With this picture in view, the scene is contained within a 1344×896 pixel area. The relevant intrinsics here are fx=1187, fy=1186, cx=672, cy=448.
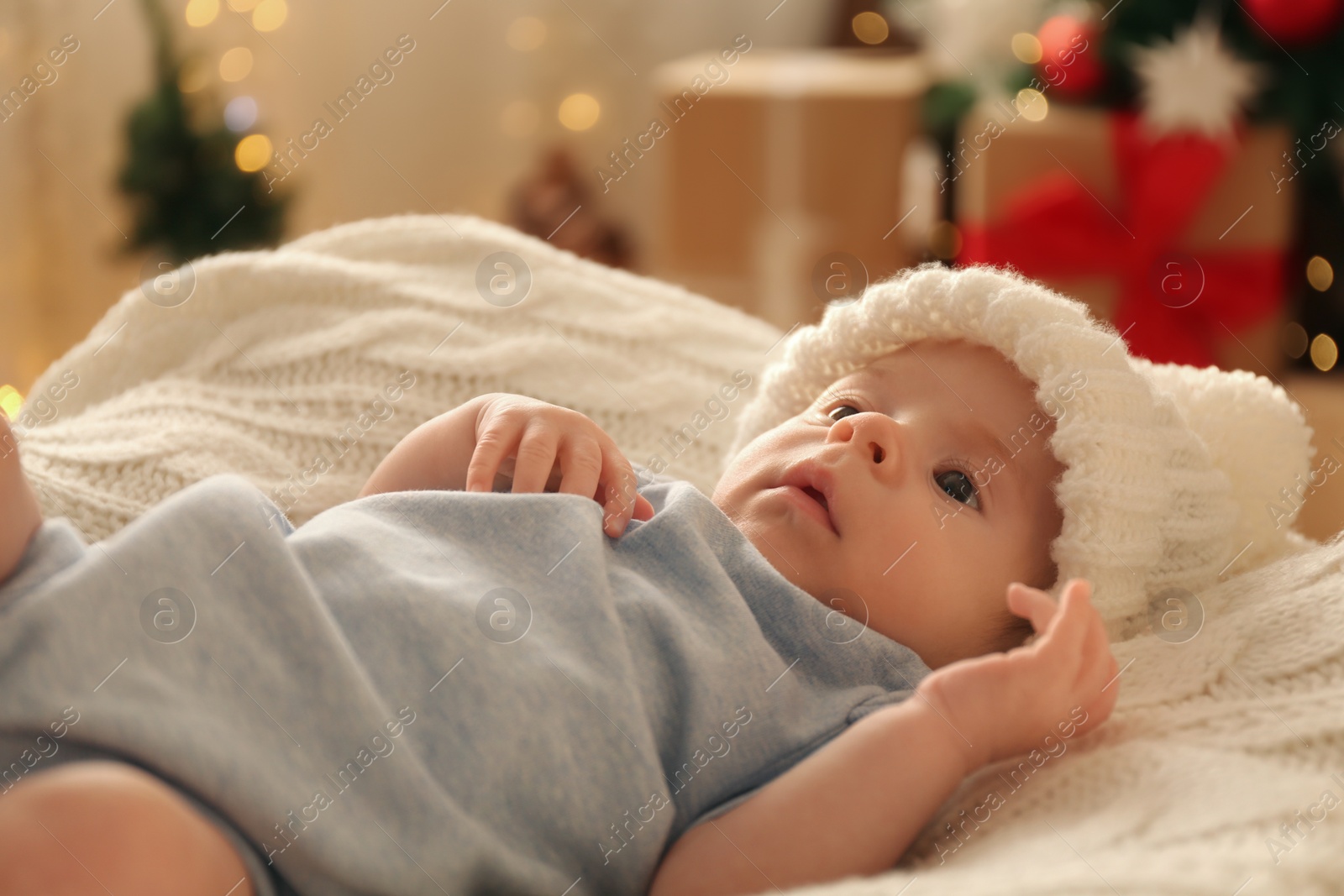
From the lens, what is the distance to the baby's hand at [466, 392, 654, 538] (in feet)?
3.29

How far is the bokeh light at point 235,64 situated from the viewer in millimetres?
3605

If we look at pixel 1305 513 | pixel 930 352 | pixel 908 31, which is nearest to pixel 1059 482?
pixel 930 352

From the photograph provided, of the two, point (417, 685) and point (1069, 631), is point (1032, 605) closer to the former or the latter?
point (1069, 631)

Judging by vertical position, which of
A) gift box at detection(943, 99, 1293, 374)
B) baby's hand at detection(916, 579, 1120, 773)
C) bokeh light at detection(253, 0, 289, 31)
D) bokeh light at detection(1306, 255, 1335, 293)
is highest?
bokeh light at detection(253, 0, 289, 31)

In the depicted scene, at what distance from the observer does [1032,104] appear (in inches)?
106

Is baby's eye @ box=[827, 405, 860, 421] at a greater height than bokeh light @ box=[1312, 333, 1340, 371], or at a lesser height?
greater

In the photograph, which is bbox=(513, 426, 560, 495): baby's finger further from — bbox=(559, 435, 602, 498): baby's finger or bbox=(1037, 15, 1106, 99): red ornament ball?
bbox=(1037, 15, 1106, 99): red ornament ball

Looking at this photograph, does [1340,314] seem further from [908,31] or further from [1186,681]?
[908,31]

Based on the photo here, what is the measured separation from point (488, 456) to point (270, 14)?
323 centimetres

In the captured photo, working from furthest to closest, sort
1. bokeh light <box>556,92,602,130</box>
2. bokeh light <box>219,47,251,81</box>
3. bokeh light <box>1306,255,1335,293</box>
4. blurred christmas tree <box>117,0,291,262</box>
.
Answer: bokeh light <box>556,92,602,130</box> < bokeh light <box>219,47,251,81</box> < blurred christmas tree <box>117,0,291,262</box> < bokeh light <box>1306,255,1335,293</box>

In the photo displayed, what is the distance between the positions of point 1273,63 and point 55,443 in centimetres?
229

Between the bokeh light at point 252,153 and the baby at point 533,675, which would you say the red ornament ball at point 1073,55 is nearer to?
the baby at point 533,675

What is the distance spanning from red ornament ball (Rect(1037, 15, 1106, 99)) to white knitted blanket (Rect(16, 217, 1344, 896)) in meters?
1.41

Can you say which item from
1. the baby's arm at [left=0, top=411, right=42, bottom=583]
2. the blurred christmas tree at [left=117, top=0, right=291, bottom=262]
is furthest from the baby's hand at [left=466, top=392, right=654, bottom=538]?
the blurred christmas tree at [left=117, top=0, right=291, bottom=262]
